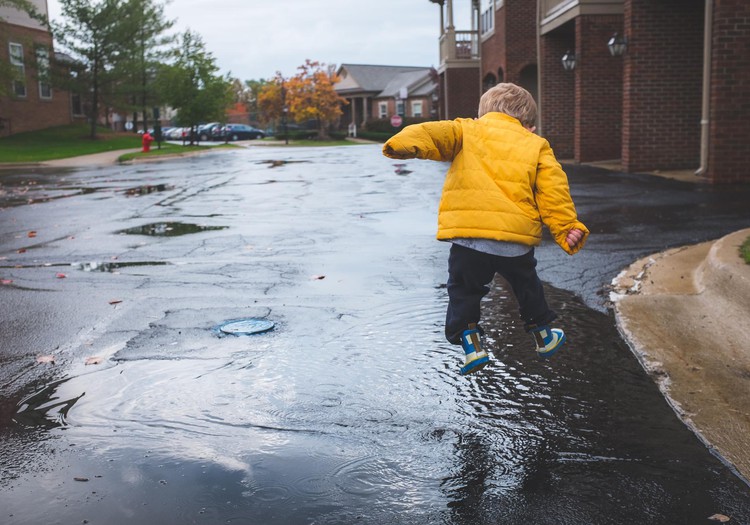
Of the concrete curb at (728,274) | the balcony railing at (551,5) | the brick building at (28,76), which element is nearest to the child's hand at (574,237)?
the concrete curb at (728,274)

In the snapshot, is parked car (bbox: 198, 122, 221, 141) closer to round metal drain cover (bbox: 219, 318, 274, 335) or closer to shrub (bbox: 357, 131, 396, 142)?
shrub (bbox: 357, 131, 396, 142)

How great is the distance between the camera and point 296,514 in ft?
10.4

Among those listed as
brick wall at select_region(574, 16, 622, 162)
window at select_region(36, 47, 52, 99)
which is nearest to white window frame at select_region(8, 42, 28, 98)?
window at select_region(36, 47, 52, 99)

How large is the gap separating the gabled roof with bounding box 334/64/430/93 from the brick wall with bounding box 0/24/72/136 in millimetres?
35153

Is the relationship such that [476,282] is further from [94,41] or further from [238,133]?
[238,133]

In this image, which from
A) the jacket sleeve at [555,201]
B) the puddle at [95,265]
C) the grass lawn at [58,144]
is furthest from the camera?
the grass lawn at [58,144]

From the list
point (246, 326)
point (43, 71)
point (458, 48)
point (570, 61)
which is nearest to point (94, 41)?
point (43, 71)

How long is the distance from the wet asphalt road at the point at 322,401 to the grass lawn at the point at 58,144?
29.5 metres

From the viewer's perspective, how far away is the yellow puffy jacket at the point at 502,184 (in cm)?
423

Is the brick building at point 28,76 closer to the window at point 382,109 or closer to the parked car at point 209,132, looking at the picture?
the parked car at point 209,132

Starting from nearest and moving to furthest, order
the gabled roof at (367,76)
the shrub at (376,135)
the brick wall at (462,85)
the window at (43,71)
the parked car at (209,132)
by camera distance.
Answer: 1. the brick wall at (462,85)
2. the window at (43,71)
3. the shrub at (376,135)
4. the parked car at (209,132)
5. the gabled roof at (367,76)

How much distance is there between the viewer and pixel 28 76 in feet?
160

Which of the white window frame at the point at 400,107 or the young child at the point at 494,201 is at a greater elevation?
the white window frame at the point at 400,107

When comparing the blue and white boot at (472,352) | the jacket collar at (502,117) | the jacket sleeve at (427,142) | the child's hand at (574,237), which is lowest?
the blue and white boot at (472,352)
